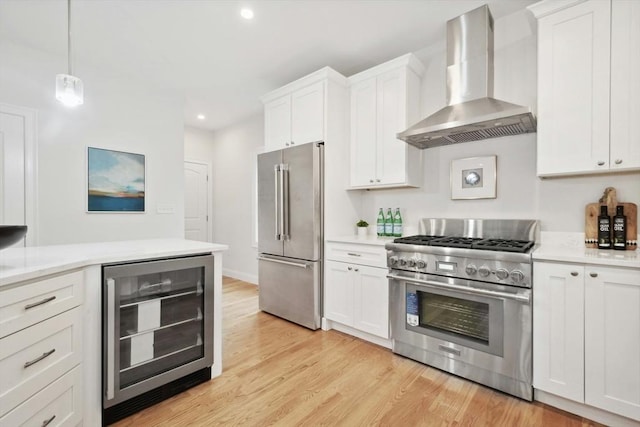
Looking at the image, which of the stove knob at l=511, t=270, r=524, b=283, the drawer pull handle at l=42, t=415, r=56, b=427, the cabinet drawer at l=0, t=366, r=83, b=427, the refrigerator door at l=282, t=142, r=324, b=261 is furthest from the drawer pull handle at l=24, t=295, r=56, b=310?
the stove knob at l=511, t=270, r=524, b=283

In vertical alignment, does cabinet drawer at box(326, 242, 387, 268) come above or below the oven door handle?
above

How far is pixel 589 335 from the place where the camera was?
5.47ft

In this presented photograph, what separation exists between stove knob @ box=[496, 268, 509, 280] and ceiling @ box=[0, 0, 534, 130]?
2.00 m

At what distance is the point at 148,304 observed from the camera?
1869 millimetres

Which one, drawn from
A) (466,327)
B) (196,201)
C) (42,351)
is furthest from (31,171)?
(466,327)

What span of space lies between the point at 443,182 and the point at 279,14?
203cm

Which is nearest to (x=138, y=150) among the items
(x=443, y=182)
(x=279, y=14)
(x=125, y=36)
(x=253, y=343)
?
(x=125, y=36)

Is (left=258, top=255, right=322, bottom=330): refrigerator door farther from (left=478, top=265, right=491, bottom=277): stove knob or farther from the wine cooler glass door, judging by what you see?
(left=478, top=265, right=491, bottom=277): stove knob

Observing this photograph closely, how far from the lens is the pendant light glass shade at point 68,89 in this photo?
5.91ft

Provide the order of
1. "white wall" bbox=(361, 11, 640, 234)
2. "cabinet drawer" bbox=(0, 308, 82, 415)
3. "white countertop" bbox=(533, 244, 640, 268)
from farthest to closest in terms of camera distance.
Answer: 1. "white wall" bbox=(361, 11, 640, 234)
2. "white countertop" bbox=(533, 244, 640, 268)
3. "cabinet drawer" bbox=(0, 308, 82, 415)

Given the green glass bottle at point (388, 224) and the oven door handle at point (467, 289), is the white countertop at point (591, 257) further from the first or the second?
the green glass bottle at point (388, 224)

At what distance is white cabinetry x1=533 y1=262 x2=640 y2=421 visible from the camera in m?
1.57

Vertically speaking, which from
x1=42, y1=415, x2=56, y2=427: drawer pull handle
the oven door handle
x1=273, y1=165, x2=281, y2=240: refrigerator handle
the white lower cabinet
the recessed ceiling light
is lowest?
x1=42, y1=415, x2=56, y2=427: drawer pull handle

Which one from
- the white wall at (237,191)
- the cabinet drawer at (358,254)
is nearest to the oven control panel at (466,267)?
the cabinet drawer at (358,254)
